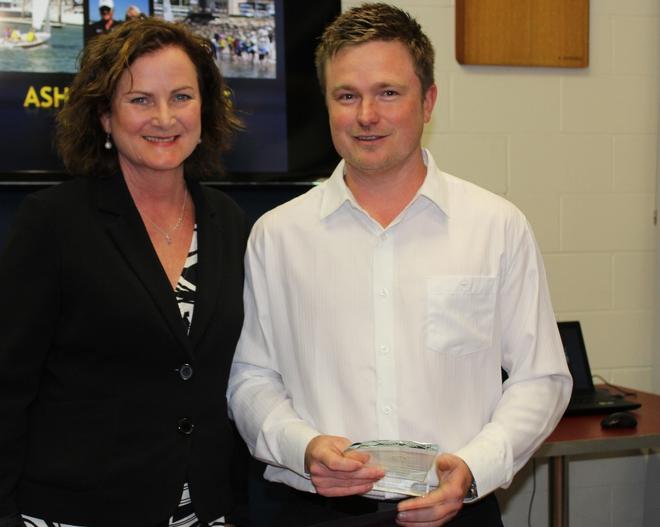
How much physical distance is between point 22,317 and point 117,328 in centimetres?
19

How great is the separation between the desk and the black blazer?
1.14 metres

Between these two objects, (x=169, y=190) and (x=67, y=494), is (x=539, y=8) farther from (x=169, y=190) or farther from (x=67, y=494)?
(x=67, y=494)

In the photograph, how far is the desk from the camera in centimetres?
257

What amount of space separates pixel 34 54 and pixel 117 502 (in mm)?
1633

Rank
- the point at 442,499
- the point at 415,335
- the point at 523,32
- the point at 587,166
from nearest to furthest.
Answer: the point at 442,499, the point at 415,335, the point at 523,32, the point at 587,166

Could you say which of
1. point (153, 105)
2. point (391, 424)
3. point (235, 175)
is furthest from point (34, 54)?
point (391, 424)

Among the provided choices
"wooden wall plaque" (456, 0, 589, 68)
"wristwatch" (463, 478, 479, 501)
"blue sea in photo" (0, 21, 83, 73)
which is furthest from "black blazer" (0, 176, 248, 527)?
"wooden wall plaque" (456, 0, 589, 68)

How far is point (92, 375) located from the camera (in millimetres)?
1805

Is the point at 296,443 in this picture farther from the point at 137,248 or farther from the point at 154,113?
the point at 154,113

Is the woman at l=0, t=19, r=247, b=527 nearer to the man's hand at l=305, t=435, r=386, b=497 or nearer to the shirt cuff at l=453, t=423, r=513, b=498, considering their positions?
the man's hand at l=305, t=435, r=386, b=497

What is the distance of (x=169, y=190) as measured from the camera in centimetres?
204

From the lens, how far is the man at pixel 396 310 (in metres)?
1.82

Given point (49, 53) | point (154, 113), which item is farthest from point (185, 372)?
point (49, 53)

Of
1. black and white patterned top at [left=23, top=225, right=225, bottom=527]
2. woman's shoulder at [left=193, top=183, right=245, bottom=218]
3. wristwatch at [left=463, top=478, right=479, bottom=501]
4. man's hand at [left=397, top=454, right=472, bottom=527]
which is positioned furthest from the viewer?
woman's shoulder at [left=193, top=183, right=245, bottom=218]
